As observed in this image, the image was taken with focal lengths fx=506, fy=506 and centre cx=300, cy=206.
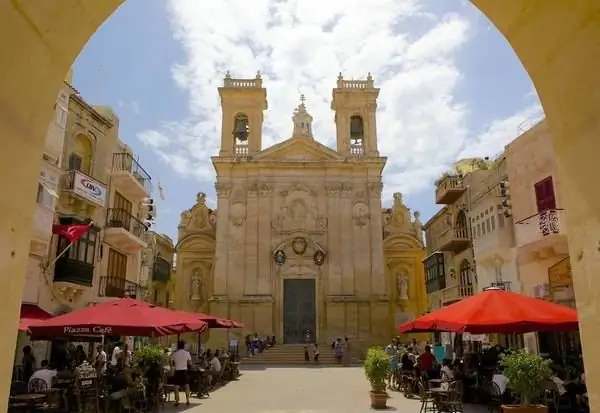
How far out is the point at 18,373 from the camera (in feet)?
44.6

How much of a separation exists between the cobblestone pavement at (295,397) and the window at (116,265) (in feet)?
24.7

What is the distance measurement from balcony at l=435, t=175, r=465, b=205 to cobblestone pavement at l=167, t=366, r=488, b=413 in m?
10.5

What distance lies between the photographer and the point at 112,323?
10656 millimetres

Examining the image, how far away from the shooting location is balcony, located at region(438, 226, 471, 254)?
24980mm

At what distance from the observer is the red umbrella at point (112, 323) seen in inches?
417

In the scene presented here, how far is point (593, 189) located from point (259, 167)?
1340 inches

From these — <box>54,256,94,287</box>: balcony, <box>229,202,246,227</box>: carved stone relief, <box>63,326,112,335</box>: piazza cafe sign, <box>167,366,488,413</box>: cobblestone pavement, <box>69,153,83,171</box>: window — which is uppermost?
<box>229,202,246,227</box>: carved stone relief

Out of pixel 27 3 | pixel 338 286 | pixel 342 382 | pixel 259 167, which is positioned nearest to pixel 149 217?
pixel 259 167

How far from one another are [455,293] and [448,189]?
18.6 ft

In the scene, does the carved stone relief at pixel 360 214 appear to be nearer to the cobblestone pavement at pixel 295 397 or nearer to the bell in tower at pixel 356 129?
the bell in tower at pixel 356 129

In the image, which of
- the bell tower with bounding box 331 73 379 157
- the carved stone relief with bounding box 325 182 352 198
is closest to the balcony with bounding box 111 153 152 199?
the carved stone relief with bounding box 325 182 352 198

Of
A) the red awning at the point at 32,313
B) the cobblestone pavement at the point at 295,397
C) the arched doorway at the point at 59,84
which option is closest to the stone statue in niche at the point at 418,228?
the cobblestone pavement at the point at 295,397

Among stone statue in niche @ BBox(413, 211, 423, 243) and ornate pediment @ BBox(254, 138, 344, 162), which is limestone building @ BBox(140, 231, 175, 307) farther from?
stone statue in niche @ BBox(413, 211, 423, 243)

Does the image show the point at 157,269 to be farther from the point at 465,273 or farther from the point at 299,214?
the point at 465,273
